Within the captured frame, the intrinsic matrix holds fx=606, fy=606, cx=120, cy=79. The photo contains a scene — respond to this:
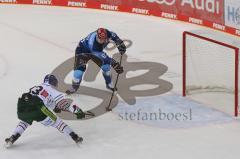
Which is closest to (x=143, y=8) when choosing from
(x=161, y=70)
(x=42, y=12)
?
(x=42, y=12)

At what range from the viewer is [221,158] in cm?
885

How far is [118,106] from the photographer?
11445mm

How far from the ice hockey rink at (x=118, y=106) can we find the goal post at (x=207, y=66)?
1.45ft

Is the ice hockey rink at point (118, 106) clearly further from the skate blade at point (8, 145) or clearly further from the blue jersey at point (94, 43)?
the blue jersey at point (94, 43)

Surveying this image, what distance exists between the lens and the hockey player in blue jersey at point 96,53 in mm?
11547

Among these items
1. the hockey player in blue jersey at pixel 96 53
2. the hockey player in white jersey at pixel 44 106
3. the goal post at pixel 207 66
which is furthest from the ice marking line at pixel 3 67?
the hockey player in white jersey at pixel 44 106

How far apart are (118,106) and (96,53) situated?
113 centimetres

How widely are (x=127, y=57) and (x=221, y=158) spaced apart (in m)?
6.58

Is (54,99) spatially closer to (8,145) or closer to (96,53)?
(8,145)

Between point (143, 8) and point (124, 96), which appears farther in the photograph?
point (143, 8)

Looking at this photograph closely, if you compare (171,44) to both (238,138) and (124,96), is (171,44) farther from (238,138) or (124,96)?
(238,138)

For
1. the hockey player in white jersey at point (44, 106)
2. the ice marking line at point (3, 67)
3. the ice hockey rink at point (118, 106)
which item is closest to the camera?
the hockey player in white jersey at point (44, 106)

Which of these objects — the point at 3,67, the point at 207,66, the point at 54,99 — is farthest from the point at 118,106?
the point at 3,67

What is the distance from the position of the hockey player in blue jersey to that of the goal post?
4.49 ft
